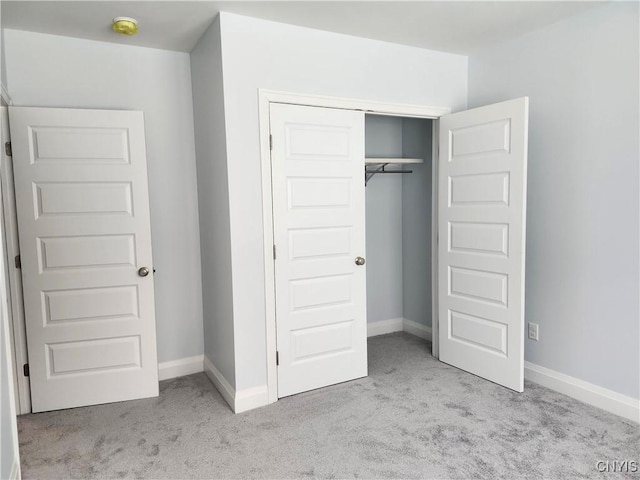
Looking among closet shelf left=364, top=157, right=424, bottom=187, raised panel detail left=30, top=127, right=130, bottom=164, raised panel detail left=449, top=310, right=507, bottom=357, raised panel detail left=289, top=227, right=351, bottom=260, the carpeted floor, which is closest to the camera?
the carpeted floor

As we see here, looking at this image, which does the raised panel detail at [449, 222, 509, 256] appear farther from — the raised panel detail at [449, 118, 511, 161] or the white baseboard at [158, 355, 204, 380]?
the white baseboard at [158, 355, 204, 380]

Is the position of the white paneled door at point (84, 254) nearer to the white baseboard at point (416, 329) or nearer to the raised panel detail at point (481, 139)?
the raised panel detail at point (481, 139)

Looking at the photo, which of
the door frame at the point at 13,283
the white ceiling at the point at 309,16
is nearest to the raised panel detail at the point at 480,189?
the white ceiling at the point at 309,16

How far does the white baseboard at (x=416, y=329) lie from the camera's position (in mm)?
4297

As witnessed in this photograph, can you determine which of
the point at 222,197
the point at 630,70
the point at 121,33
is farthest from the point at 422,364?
Result: the point at 121,33

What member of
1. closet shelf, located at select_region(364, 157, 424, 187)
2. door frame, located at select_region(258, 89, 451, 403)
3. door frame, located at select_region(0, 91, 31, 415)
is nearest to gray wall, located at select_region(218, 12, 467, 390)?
door frame, located at select_region(258, 89, 451, 403)

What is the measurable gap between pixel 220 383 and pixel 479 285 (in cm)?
198

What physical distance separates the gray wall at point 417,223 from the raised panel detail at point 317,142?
1.30m

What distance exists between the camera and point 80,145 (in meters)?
2.93

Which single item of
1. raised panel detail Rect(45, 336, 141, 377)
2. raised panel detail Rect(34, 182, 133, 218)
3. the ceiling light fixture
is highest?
the ceiling light fixture

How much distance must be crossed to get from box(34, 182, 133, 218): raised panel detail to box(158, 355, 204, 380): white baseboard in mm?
1232

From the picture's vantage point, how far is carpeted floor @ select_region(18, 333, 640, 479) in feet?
7.51

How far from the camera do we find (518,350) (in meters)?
3.06

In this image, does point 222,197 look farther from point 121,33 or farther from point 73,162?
point 121,33
